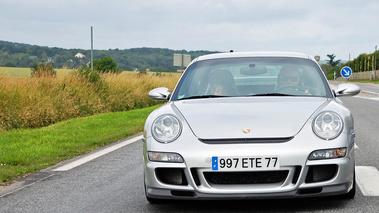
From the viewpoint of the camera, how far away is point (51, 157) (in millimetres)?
8242

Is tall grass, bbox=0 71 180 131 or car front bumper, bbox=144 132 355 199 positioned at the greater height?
car front bumper, bbox=144 132 355 199

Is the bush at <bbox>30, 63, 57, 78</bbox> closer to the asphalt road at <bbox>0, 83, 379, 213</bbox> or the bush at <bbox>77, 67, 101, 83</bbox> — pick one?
the bush at <bbox>77, 67, 101, 83</bbox>

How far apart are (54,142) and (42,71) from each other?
885cm

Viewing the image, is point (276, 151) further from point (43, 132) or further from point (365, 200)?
point (43, 132)

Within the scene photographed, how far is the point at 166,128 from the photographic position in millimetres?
4621

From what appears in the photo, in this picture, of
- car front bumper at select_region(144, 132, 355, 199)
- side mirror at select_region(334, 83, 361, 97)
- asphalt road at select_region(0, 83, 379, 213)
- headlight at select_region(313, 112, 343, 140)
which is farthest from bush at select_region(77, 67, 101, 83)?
headlight at select_region(313, 112, 343, 140)

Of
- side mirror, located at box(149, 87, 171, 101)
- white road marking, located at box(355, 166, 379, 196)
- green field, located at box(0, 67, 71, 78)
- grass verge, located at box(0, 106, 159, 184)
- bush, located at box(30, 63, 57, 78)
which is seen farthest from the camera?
bush, located at box(30, 63, 57, 78)

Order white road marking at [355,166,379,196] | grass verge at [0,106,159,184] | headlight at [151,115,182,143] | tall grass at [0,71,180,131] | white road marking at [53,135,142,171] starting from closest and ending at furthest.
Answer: headlight at [151,115,182,143] < white road marking at [355,166,379,196] < white road marking at [53,135,142,171] < grass verge at [0,106,159,184] < tall grass at [0,71,180,131]

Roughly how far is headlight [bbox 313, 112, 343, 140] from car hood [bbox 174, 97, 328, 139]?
0.09 metres

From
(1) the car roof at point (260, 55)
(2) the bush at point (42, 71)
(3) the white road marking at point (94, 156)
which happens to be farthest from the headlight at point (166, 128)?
(2) the bush at point (42, 71)

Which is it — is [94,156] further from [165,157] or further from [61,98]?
[61,98]

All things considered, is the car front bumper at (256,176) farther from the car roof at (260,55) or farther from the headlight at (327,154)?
the car roof at (260,55)

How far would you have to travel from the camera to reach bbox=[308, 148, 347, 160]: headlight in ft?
14.3

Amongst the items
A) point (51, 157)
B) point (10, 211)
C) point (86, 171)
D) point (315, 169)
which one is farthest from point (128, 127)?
point (315, 169)
